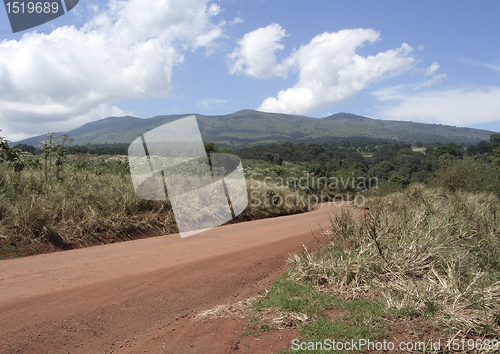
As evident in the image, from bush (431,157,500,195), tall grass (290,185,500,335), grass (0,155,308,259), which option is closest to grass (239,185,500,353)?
tall grass (290,185,500,335)

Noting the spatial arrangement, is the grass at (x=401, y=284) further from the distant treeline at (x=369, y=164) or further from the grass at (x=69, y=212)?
the distant treeline at (x=369, y=164)

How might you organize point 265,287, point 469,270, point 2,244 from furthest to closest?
point 2,244 → point 265,287 → point 469,270

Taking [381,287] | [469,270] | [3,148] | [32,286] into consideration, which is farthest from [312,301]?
[3,148]

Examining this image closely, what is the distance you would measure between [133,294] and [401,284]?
361cm

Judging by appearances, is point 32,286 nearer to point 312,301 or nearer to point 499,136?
point 312,301

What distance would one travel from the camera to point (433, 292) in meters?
4.05

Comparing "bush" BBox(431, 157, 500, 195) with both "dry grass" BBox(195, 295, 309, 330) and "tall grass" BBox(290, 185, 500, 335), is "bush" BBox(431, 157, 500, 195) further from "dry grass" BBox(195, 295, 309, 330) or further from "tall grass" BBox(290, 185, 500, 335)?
"dry grass" BBox(195, 295, 309, 330)

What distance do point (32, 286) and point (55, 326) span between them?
4.32 feet

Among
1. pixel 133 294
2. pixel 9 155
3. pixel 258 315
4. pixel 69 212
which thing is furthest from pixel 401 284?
pixel 9 155

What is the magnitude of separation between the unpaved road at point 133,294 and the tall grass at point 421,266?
1.20 metres

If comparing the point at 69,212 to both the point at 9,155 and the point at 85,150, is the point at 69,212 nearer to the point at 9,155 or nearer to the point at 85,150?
the point at 9,155

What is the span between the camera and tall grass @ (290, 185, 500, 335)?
12.1ft

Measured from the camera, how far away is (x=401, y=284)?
4.38 meters

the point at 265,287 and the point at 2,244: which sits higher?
the point at 2,244
